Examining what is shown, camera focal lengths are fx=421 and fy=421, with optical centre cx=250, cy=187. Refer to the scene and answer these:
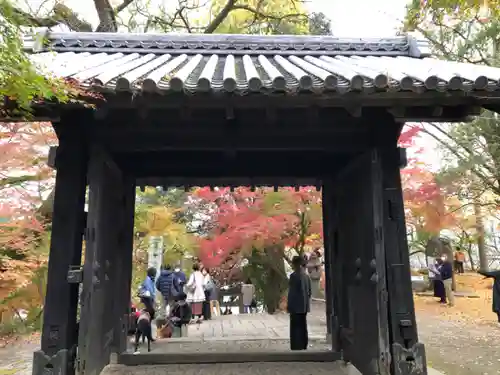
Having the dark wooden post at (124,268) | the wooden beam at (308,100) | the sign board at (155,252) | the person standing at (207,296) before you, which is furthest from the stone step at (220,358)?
the sign board at (155,252)

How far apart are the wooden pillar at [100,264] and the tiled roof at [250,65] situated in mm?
1165

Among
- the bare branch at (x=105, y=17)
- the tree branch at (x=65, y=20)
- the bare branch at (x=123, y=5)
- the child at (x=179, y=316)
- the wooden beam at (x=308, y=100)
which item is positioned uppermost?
the bare branch at (x=123, y=5)

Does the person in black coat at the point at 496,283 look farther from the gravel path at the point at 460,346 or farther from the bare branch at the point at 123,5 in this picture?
the bare branch at the point at 123,5

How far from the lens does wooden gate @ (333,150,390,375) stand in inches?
179

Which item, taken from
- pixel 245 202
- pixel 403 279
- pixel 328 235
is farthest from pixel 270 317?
pixel 403 279

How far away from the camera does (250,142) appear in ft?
16.4

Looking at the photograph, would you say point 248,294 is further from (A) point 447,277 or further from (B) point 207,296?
(A) point 447,277

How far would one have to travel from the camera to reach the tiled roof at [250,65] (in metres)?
3.82

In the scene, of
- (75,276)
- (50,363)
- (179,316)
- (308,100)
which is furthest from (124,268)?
(308,100)

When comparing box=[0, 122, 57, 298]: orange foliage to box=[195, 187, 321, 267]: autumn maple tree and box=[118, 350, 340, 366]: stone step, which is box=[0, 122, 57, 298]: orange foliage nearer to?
box=[118, 350, 340, 366]: stone step

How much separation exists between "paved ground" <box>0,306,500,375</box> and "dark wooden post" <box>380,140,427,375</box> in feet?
6.21

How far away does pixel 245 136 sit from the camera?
4969mm

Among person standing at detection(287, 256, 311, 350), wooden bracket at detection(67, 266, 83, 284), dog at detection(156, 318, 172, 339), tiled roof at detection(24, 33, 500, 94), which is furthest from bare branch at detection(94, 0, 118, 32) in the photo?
wooden bracket at detection(67, 266, 83, 284)

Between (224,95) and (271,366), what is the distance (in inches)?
167
